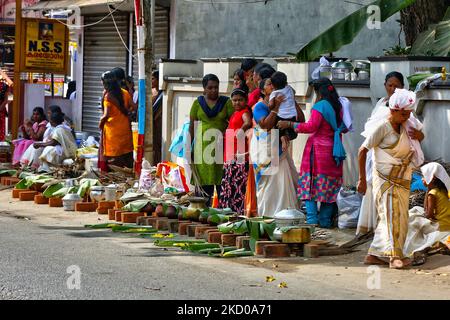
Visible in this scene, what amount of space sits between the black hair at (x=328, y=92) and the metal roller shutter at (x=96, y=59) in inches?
487

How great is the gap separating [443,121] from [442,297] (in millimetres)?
3998

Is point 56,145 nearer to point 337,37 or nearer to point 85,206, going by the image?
point 85,206

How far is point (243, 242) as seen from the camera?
1185 centimetres

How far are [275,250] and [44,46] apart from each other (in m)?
13.2

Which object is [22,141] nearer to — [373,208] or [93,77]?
[93,77]

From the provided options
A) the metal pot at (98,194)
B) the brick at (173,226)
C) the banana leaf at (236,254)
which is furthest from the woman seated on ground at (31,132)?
the banana leaf at (236,254)

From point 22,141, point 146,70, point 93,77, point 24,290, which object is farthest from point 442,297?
→ point 93,77

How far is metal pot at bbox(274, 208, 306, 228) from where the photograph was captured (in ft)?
37.6

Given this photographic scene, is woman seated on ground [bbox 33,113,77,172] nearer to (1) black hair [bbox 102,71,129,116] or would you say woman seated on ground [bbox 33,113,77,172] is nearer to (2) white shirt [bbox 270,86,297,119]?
(1) black hair [bbox 102,71,129,116]

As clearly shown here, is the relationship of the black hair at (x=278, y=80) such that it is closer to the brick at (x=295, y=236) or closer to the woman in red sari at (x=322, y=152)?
Result: the woman in red sari at (x=322, y=152)

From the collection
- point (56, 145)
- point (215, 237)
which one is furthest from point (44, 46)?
point (215, 237)

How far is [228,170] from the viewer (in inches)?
549

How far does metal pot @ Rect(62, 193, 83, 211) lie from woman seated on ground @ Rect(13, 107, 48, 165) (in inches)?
161

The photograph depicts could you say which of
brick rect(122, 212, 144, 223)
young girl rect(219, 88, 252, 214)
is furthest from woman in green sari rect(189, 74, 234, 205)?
brick rect(122, 212, 144, 223)
